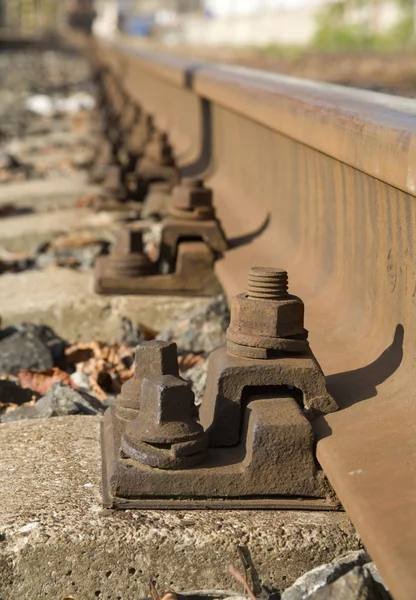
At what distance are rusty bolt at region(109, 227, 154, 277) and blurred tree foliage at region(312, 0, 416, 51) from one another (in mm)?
21309

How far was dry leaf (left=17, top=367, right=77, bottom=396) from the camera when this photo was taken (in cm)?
329

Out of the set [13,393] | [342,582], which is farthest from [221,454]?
[13,393]

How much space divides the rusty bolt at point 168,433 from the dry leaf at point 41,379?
44.9 inches

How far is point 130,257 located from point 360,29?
31.8m

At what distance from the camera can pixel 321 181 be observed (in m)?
3.38

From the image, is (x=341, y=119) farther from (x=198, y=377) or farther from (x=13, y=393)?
(x=13, y=393)

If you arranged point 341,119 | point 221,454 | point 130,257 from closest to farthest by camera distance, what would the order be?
1. point 221,454
2. point 341,119
3. point 130,257

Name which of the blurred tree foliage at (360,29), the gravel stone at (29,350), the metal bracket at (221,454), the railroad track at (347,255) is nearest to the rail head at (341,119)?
the railroad track at (347,255)

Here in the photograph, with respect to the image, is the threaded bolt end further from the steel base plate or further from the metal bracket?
the steel base plate

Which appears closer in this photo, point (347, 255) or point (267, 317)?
point (267, 317)

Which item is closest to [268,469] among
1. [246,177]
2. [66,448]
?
[66,448]

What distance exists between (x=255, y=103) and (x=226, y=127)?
5.56 ft

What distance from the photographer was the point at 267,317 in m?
2.31

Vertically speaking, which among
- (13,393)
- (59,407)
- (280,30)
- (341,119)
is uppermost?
(341,119)
